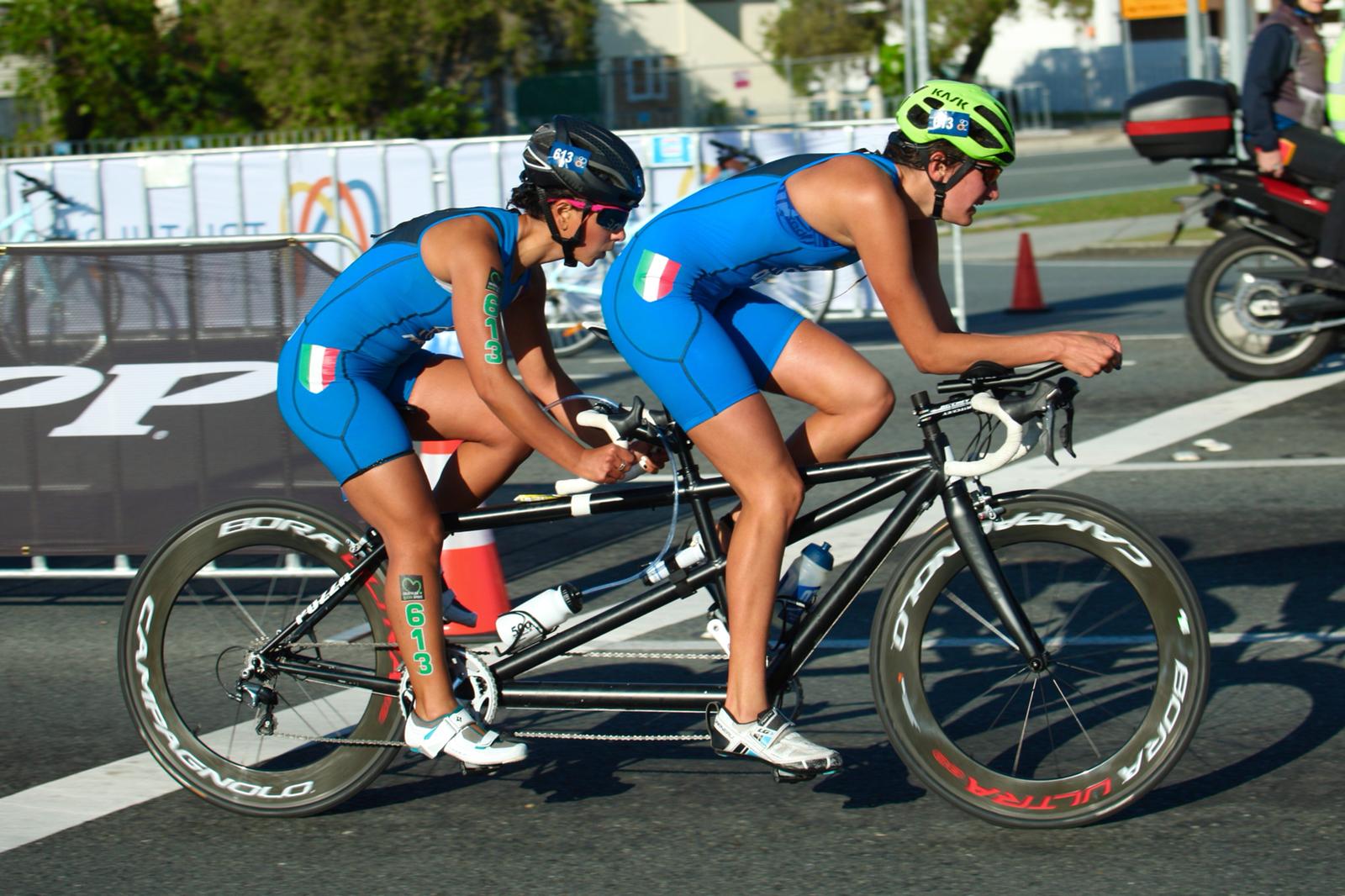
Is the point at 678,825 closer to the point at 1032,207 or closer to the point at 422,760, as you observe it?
the point at 422,760

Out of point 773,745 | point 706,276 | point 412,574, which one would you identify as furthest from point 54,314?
point 773,745

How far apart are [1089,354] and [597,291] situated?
9.75m

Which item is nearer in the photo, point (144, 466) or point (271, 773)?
point (271, 773)

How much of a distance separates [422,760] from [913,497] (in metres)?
1.70

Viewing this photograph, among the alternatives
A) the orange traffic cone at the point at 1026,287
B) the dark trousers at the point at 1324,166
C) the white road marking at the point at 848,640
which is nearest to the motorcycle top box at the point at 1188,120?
the dark trousers at the point at 1324,166

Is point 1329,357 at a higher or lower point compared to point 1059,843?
higher

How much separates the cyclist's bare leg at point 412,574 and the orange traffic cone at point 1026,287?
1051cm

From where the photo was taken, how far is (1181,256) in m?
17.8

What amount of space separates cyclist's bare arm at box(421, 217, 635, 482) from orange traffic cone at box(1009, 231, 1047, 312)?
10553mm

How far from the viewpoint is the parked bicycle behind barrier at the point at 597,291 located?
13.3 metres

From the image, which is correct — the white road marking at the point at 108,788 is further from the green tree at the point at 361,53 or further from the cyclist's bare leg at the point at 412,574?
the green tree at the point at 361,53

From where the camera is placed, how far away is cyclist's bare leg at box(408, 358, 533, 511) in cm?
472

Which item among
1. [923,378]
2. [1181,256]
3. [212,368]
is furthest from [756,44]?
[212,368]

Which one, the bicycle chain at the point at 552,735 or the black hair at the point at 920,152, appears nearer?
the black hair at the point at 920,152
